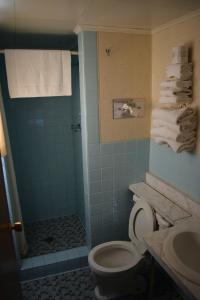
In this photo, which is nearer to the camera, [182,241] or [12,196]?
[182,241]

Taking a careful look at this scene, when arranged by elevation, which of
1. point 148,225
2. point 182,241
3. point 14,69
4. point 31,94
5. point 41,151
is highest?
point 14,69

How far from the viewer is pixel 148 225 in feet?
6.72

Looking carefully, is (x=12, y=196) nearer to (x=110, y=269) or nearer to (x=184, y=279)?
(x=110, y=269)

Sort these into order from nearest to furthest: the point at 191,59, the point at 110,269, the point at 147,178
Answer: the point at 191,59
the point at 110,269
the point at 147,178

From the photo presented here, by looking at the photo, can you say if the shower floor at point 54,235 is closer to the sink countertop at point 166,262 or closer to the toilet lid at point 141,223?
the toilet lid at point 141,223

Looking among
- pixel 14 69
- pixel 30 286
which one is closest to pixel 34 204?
pixel 30 286

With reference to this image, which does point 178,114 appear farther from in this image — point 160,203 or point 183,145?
point 160,203

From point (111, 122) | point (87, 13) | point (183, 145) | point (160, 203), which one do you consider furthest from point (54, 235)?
point (87, 13)

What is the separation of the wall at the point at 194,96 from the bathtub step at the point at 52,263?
116 cm

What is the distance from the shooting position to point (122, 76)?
7.11 ft

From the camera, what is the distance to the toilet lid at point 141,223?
6.63 feet

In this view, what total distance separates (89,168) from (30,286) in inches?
48.3

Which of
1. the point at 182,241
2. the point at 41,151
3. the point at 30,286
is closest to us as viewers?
the point at 182,241

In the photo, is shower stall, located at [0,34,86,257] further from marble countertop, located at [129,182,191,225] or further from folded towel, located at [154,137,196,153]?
folded towel, located at [154,137,196,153]
